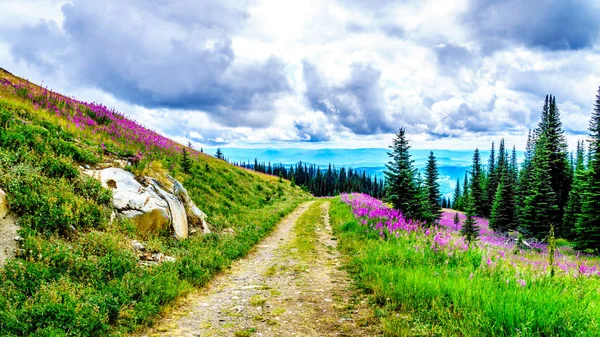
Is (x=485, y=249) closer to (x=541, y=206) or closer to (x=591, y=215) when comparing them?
(x=591, y=215)

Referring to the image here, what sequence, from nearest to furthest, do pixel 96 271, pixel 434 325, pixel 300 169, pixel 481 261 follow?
pixel 434 325
pixel 96 271
pixel 481 261
pixel 300 169

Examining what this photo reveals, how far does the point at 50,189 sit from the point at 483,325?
1026 centimetres

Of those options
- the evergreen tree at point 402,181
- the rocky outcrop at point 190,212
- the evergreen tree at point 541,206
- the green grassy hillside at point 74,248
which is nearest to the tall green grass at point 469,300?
the green grassy hillside at point 74,248

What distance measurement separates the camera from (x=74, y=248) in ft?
22.6

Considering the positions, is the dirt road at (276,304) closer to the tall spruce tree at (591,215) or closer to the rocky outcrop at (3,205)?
the rocky outcrop at (3,205)

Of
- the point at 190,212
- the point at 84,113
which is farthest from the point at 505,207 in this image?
the point at 84,113

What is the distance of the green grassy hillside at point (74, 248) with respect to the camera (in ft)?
16.2

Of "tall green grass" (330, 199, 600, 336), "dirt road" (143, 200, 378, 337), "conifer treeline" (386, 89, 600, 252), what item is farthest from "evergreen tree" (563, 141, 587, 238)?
"dirt road" (143, 200, 378, 337)

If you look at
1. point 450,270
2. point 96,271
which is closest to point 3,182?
point 96,271

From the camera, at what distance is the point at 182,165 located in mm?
19844

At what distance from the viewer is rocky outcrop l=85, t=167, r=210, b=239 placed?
9.68 m

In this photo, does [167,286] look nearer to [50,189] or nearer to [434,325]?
[50,189]

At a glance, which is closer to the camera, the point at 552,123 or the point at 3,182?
the point at 3,182

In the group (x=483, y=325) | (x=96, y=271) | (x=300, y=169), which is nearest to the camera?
(x=483, y=325)
